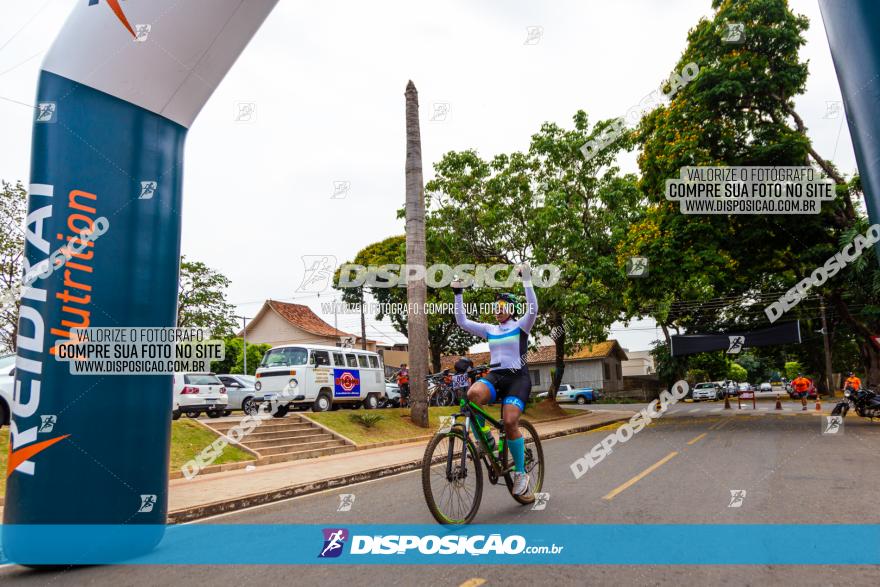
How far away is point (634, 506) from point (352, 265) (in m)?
41.1

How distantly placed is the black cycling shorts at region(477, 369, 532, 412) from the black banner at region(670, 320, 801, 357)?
20222 millimetres

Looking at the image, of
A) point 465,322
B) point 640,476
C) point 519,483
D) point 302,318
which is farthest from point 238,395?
point 302,318

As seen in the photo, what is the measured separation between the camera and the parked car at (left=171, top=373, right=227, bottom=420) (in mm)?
16797

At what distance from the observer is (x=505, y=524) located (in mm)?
5477

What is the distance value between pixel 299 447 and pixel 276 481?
4.42 meters

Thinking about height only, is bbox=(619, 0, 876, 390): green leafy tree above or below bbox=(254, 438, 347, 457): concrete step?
above

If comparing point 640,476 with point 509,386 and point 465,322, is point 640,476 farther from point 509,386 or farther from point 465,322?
point 465,322

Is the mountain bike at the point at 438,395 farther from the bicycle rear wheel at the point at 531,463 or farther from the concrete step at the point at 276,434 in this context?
the bicycle rear wheel at the point at 531,463

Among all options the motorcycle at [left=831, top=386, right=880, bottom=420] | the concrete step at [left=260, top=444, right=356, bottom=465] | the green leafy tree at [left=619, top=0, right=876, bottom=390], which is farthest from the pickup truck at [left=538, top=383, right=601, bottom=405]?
the concrete step at [left=260, top=444, right=356, bottom=465]

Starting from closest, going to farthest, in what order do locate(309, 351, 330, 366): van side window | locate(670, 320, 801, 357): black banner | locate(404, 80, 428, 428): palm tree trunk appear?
locate(404, 80, 428, 428): palm tree trunk → locate(309, 351, 330, 366): van side window → locate(670, 320, 801, 357): black banner

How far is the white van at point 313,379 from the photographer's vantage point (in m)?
17.2

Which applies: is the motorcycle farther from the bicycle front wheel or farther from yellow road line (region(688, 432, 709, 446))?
the bicycle front wheel

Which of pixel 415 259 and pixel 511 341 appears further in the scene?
pixel 415 259

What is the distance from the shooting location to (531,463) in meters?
6.48
